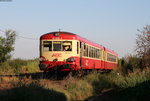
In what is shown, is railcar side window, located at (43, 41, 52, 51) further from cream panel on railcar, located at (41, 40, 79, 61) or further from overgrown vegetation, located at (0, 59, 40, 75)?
overgrown vegetation, located at (0, 59, 40, 75)

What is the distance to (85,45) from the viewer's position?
21.8m

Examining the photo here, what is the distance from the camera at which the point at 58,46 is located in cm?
1956

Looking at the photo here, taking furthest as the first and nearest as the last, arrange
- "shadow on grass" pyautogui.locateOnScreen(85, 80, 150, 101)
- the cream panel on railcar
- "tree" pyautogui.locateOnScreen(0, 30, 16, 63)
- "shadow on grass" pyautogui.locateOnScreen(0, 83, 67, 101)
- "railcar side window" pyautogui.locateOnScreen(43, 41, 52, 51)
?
"tree" pyautogui.locateOnScreen(0, 30, 16, 63), "railcar side window" pyautogui.locateOnScreen(43, 41, 52, 51), the cream panel on railcar, "shadow on grass" pyautogui.locateOnScreen(85, 80, 150, 101), "shadow on grass" pyautogui.locateOnScreen(0, 83, 67, 101)

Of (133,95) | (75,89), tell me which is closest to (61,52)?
(75,89)

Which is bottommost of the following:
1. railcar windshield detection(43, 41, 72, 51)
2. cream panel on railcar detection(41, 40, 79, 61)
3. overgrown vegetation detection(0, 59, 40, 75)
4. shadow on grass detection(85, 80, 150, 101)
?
shadow on grass detection(85, 80, 150, 101)

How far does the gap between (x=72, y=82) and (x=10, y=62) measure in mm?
17832

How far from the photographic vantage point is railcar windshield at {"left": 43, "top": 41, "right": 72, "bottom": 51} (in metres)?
19.5

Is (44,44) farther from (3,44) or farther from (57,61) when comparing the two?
(3,44)

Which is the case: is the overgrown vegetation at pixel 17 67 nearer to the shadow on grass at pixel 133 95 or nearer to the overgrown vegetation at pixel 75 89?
the overgrown vegetation at pixel 75 89

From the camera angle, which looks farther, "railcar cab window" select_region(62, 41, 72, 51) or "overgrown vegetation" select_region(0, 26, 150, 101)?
"railcar cab window" select_region(62, 41, 72, 51)

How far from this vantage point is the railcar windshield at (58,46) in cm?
1948

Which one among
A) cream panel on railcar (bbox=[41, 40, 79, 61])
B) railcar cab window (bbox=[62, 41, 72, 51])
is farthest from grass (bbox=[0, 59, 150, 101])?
railcar cab window (bbox=[62, 41, 72, 51])

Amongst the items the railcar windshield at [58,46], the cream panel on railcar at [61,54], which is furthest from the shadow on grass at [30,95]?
the railcar windshield at [58,46]

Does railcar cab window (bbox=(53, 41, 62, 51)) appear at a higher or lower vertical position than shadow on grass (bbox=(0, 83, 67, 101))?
higher
